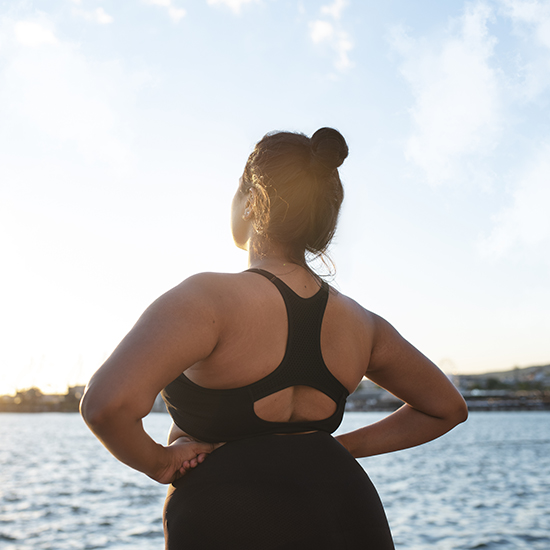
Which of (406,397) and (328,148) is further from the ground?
(328,148)

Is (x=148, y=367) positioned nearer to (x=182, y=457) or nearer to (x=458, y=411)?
(x=182, y=457)

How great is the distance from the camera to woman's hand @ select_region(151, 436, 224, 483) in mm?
1243

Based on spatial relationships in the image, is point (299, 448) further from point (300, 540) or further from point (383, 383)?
point (383, 383)

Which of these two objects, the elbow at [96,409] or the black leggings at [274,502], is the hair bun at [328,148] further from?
the elbow at [96,409]

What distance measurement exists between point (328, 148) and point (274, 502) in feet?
2.99

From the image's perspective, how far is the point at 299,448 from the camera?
4.16 feet

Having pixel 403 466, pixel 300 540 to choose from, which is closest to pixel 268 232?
pixel 300 540

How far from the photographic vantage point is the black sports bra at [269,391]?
4.05 feet

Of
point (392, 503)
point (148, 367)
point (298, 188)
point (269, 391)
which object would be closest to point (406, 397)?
point (269, 391)

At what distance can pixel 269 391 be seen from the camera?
125 cm

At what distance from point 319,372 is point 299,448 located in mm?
191

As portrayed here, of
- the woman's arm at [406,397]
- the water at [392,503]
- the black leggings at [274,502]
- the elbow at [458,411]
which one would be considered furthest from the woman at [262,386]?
the water at [392,503]

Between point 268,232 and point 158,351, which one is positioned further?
point 268,232

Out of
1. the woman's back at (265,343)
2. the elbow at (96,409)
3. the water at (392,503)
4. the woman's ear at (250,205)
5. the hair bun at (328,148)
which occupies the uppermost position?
the hair bun at (328,148)
